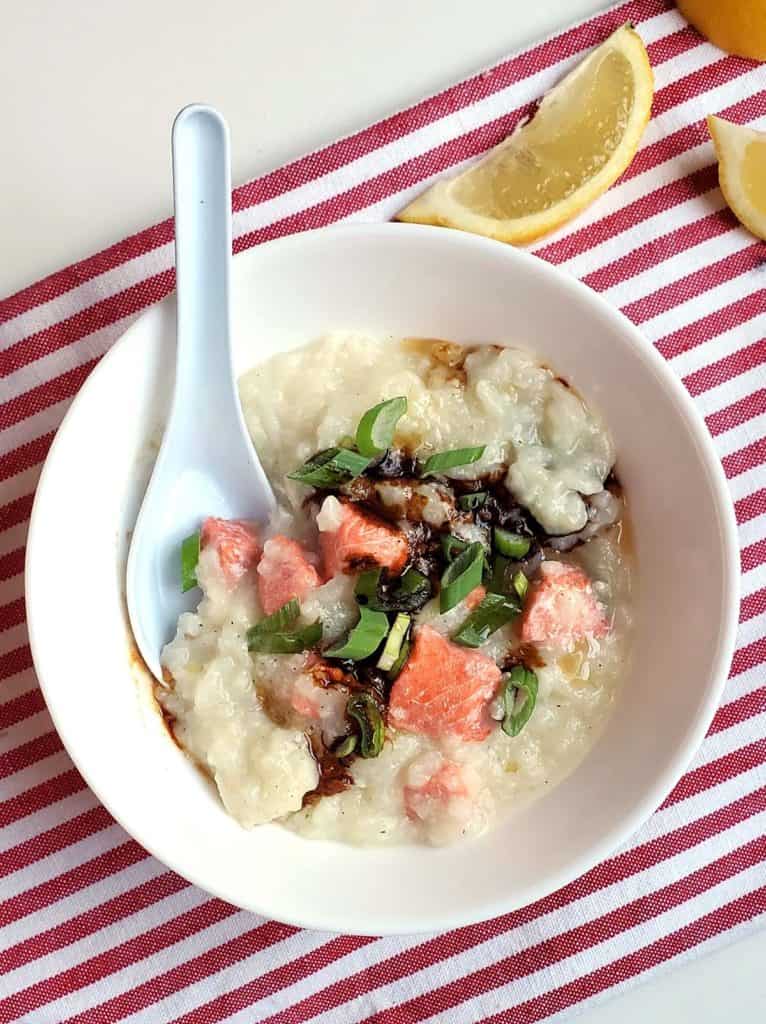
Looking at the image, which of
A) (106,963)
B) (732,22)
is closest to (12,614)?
(106,963)

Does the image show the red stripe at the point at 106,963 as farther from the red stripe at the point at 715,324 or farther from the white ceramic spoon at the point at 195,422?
the red stripe at the point at 715,324

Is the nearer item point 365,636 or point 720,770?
point 365,636

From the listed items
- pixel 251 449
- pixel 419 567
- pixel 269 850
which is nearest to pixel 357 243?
pixel 251 449

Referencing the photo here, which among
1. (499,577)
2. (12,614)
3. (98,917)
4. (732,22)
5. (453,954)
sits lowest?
(453,954)

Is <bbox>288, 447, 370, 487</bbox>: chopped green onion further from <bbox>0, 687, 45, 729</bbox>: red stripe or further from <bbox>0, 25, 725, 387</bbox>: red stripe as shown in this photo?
<bbox>0, 687, 45, 729</bbox>: red stripe

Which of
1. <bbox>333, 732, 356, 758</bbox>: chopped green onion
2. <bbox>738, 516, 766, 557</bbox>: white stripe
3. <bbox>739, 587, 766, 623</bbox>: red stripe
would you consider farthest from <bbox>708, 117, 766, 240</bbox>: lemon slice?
<bbox>333, 732, 356, 758</bbox>: chopped green onion

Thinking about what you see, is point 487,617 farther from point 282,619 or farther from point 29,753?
point 29,753
